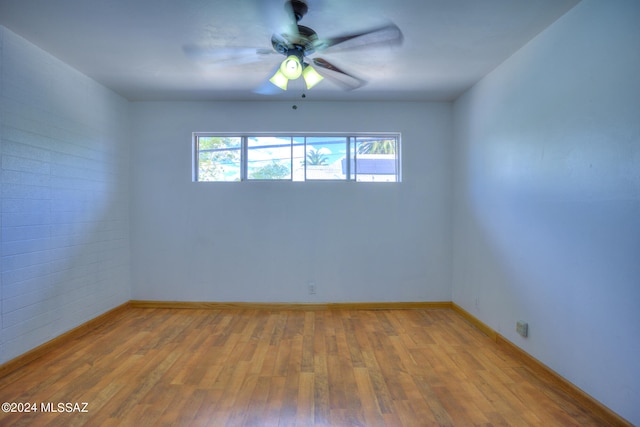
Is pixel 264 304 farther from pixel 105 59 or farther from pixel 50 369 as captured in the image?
pixel 105 59

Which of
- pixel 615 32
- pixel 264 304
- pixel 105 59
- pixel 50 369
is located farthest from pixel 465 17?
pixel 50 369

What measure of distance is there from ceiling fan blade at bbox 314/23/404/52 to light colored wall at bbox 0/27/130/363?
7.74ft

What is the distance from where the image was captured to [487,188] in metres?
2.95

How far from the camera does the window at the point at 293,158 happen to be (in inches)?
148

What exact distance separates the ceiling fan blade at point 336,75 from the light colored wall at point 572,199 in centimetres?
137

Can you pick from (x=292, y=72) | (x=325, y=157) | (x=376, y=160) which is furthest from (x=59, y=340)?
(x=376, y=160)

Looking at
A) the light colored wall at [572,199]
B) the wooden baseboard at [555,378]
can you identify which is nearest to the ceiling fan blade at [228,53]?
the light colored wall at [572,199]

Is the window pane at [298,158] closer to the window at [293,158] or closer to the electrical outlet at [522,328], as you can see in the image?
the window at [293,158]

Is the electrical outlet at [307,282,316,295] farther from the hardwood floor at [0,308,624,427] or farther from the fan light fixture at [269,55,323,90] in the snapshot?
the fan light fixture at [269,55,323,90]

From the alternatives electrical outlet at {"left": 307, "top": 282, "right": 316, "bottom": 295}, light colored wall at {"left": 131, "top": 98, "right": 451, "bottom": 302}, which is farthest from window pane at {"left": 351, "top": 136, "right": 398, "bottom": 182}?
electrical outlet at {"left": 307, "top": 282, "right": 316, "bottom": 295}

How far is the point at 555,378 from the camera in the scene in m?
2.08

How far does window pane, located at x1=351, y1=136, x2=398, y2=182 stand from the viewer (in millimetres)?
3752

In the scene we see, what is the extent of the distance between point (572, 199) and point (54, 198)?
13.3 ft

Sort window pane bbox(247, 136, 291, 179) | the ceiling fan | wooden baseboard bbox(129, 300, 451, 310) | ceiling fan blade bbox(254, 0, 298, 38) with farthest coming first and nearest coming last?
window pane bbox(247, 136, 291, 179) < wooden baseboard bbox(129, 300, 451, 310) < the ceiling fan < ceiling fan blade bbox(254, 0, 298, 38)
